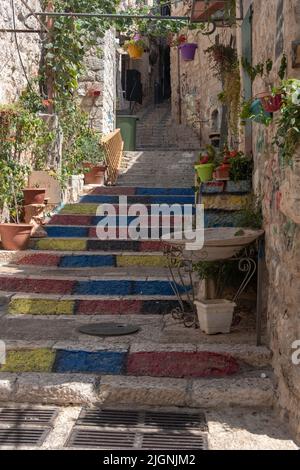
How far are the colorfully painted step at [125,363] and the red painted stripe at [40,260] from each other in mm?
2378

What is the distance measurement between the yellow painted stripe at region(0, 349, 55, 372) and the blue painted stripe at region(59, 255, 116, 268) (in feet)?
7.45

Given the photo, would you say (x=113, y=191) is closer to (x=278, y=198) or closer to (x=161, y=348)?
(x=161, y=348)

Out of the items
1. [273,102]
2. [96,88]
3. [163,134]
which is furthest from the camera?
[163,134]

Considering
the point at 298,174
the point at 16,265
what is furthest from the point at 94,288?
the point at 298,174

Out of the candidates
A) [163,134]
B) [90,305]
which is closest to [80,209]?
[90,305]

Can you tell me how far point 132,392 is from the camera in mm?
3797

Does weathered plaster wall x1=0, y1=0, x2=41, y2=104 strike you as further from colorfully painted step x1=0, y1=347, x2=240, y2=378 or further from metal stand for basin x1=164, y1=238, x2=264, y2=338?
colorfully painted step x1=0, y1=347, x2=240, y2=378

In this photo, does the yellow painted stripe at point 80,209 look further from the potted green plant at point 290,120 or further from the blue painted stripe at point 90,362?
the potted green plant at point 290,120

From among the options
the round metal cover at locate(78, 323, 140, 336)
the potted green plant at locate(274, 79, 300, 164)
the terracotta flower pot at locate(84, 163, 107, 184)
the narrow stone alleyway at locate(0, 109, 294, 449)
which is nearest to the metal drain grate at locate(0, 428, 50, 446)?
the narrow stone alleyway at locate(0, 109, 294, 449)

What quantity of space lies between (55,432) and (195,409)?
907mm

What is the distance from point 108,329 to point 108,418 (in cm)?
125

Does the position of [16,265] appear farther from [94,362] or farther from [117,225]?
[94,362]

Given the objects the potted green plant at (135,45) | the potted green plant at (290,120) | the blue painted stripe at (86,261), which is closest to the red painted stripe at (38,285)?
the blue painted stripe at (86,261)

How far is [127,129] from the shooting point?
1428cm
